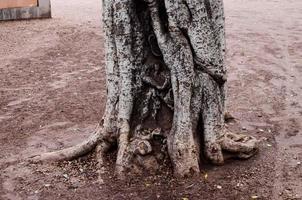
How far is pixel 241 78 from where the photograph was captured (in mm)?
9328

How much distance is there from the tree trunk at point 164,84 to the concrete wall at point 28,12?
1084 centimetres

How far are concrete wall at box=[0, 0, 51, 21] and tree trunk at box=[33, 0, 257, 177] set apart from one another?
35.6 feet

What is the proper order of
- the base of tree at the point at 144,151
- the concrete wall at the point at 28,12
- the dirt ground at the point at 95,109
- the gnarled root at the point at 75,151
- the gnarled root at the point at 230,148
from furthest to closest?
the concrete wall at the point at 28,12
the gnarled root at the point at 75,151
the gnarled root at the point at 230,148
the base of tree at the point at 144,151
the dirt ground at the point at 95,109

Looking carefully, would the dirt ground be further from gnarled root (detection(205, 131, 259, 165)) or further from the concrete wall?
the concrete wall

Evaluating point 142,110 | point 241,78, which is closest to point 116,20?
point 142,110

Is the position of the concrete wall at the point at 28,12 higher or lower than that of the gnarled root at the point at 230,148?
higher

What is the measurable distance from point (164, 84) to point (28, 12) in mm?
11361

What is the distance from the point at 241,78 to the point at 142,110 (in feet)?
14.3

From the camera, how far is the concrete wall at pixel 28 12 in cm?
1531

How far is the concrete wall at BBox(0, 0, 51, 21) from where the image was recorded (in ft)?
50.2

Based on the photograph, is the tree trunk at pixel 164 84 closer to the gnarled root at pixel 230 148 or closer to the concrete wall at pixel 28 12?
the gnarled root at pixel 230 148

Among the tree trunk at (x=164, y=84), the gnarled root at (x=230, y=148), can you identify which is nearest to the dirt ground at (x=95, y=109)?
the gnarled root at (x=230, y=148)

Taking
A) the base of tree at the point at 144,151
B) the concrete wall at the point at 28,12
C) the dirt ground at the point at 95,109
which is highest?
the concrete wall at the point at 28,12

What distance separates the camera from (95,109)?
7.68 meters
